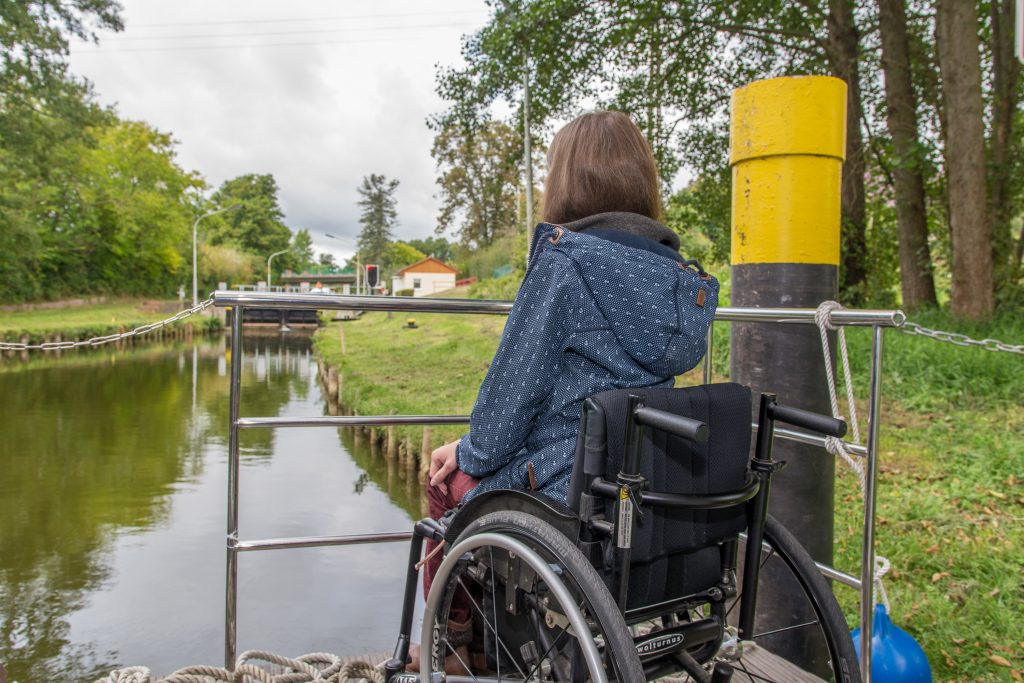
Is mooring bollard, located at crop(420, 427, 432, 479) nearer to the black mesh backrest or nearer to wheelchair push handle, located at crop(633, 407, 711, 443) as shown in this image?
the black mesh backrest

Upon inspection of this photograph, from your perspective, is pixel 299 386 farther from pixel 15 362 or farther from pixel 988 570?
pixel 988 570

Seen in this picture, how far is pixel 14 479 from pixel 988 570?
1142cm

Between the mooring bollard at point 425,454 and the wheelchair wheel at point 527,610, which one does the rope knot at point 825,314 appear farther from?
the mooring bollard at point 425,454

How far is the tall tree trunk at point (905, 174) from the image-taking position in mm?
9320

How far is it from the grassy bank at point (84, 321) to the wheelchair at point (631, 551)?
29.0 metres

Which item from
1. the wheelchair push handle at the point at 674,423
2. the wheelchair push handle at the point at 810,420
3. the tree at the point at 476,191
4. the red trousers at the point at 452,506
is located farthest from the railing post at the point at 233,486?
the tree at the point at 476,191

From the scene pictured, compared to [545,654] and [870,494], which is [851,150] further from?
[545,654]

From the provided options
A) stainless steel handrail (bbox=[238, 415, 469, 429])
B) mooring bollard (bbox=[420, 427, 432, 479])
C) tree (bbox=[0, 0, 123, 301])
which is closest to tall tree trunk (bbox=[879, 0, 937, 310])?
mooring bollard (bbox=[420, 427, 432, 479])

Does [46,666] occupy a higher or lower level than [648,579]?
lower

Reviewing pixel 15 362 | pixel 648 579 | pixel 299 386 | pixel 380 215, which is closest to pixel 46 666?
pixel 648 579

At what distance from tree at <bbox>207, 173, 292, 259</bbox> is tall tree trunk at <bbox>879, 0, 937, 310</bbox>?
6969cm

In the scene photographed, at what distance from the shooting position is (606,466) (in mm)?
1280

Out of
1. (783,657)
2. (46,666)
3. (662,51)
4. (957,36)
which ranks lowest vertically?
(46,666)

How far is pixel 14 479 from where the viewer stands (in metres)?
10.6
